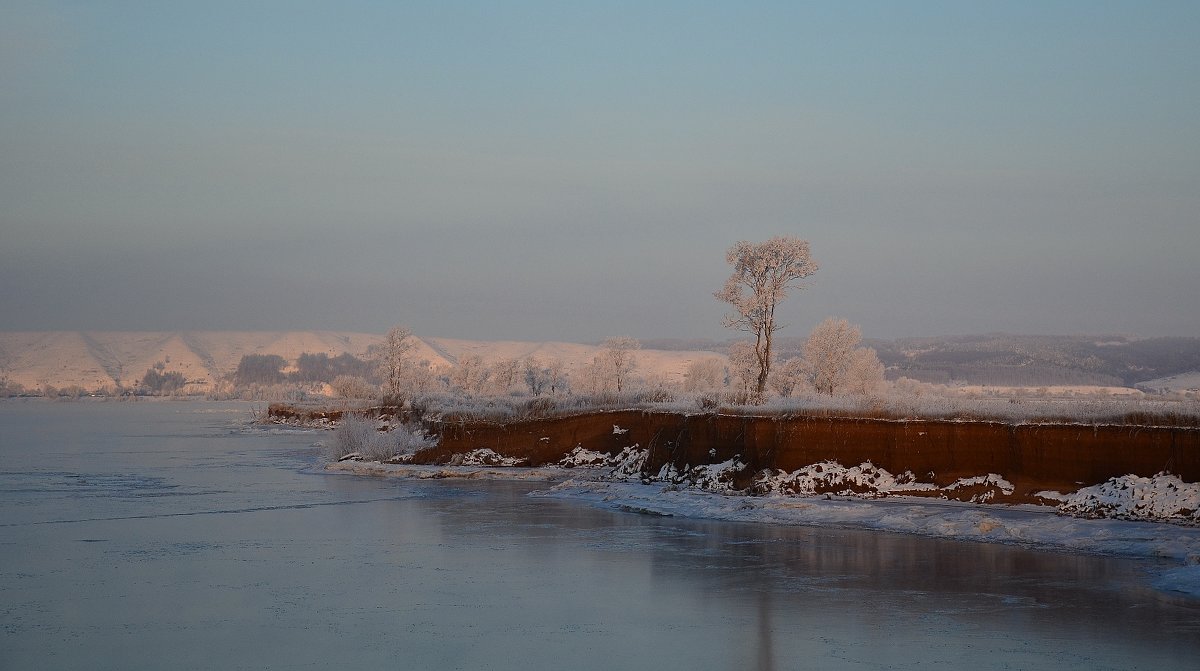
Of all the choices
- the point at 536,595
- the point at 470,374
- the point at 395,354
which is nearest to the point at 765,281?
the point at 536,595

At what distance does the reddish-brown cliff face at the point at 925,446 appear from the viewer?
62.3ft

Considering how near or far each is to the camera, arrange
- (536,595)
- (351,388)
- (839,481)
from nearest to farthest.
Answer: (536,595)
(839,481)
(351,388)

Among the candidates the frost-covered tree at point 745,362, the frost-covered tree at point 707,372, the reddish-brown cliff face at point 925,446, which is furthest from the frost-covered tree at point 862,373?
the reddish-brown cliff face at point 925,446

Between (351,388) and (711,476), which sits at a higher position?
(351,388)

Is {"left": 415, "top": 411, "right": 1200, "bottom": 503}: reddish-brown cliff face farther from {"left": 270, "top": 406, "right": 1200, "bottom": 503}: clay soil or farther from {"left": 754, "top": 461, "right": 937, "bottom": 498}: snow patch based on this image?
{"left": 754, "top": 461, "right": 937, "bottom": 498}: snow patch

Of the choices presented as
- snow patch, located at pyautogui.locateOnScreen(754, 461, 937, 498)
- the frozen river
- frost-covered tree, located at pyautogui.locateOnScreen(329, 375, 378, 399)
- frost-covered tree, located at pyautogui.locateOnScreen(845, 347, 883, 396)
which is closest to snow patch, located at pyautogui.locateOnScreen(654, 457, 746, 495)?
snow patch, located at pyautogui.locateOnScreen(754, 461, 937, 498)

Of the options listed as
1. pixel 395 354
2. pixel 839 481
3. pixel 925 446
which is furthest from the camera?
pixel 395 354

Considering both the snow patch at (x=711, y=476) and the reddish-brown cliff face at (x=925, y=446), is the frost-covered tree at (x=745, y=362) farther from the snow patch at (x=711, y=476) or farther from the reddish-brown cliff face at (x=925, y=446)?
the snow patch at (x=711, y=476)

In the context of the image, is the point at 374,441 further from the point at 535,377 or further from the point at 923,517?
the point at 535,377

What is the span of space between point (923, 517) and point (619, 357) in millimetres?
67377

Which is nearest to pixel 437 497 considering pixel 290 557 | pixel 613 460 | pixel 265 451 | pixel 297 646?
pixel 613 460

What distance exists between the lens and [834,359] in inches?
2288

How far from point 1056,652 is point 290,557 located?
10541 millimetres

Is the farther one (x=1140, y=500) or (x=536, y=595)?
(x=1140, y=500)
